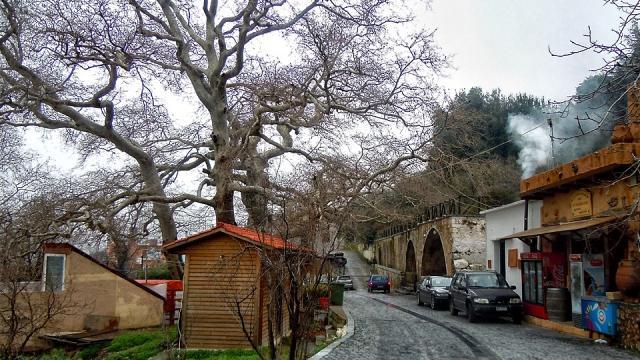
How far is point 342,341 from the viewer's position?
14.7m

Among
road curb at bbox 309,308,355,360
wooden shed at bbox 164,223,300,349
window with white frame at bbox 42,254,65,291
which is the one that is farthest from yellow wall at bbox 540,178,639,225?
window with white frame at bbox 42,254,65,291

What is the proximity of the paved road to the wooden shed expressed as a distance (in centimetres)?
225

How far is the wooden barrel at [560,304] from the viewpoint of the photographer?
17.9 meters

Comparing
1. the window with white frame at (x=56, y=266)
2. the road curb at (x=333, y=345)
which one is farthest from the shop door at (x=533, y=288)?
the window with white frame at (x=56, y=266)

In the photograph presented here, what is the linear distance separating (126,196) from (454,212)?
23600mm

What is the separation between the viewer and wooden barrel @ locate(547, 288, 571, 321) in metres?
17.9

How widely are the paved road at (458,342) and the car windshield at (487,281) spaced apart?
130 centimetres

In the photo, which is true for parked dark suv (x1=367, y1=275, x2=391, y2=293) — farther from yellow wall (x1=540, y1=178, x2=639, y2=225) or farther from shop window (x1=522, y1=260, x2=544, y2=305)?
yellow wall (x1=540, y1=178, x2=639, y2=225)

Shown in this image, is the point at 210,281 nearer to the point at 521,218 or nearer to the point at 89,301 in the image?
the point at 89,301

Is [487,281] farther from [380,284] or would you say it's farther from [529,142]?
[380,284]

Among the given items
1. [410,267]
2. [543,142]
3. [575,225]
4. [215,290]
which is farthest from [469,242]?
[215,290]

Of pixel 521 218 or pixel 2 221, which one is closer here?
pixel 2 221

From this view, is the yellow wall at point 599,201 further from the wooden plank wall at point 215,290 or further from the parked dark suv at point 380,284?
the parked dark suv at point 380,284

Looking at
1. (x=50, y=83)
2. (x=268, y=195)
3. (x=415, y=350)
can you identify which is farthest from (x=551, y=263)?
(x=50, y=83)
